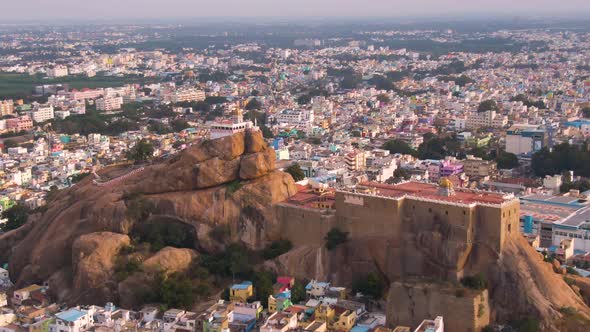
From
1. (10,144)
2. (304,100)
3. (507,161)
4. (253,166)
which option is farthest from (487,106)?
(253,166)

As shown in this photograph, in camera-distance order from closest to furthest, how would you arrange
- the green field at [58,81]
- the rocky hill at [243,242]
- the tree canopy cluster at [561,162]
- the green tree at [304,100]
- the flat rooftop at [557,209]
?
the rocky hill at [243,242], the flat rooftop at [557,209], the tree canopy cluster at [561,162], the green tree at [304,100], the green field at [58,81]

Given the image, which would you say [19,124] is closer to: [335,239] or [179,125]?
[179,125]

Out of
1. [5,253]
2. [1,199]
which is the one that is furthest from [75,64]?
[5,253]

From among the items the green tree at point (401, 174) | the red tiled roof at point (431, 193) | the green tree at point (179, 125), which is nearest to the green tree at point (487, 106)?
the green tree at point (179, 125)

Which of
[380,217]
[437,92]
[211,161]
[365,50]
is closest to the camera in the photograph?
[380,217]

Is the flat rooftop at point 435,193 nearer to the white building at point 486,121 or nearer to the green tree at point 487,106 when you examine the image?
the white building at point 486,121

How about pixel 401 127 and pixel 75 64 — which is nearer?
pixel 401 127

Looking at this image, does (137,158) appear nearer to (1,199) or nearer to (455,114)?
(1,199)
